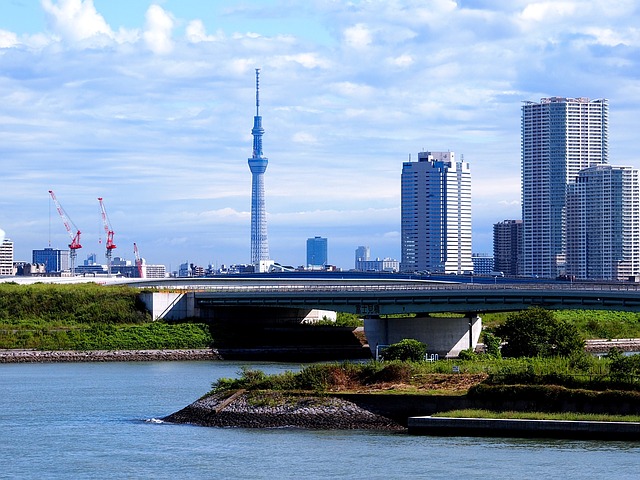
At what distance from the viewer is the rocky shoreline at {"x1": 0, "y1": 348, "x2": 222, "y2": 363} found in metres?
104

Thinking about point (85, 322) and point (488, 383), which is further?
point (85, 322)

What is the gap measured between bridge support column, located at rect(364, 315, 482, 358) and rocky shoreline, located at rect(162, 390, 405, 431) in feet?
158

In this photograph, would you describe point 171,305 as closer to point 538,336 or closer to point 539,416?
point 538,336

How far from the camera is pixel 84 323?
383 ft

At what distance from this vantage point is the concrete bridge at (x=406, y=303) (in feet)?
335

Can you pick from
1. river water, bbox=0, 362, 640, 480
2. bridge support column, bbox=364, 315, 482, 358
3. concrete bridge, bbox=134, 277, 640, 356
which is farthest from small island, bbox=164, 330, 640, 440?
bridge support column, bbox=364, 315, 482, 358

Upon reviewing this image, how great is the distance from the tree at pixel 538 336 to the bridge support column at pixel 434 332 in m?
27.2

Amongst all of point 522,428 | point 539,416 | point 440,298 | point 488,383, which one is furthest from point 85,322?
Answer: point 522,428

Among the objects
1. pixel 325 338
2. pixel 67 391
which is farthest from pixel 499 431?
pixel 325 338

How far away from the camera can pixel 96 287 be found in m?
131

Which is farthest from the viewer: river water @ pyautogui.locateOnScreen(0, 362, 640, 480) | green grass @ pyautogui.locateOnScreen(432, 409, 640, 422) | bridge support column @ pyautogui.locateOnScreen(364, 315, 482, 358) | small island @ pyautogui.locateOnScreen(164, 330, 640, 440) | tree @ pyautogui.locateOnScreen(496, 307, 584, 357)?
bridge support column @ pyautogui.locateOnScreen(364, 315, 482, 358)

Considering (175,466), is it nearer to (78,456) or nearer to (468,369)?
(78,456)

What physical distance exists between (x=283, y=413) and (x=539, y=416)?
1135cm

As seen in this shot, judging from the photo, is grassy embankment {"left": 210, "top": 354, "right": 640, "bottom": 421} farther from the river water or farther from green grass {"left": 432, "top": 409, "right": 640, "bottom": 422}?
the river water
